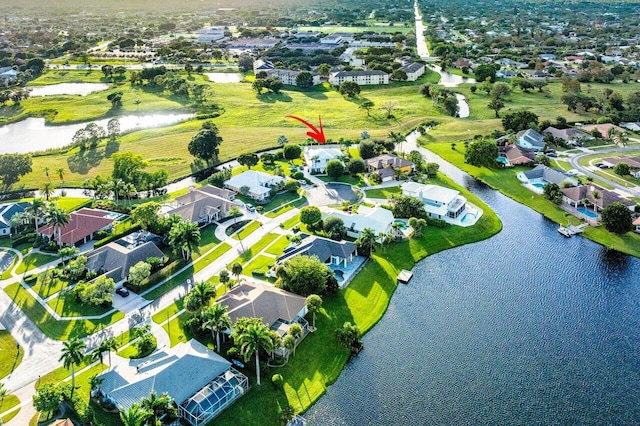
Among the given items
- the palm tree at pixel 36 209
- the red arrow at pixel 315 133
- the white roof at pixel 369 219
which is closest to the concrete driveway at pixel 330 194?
the white roof at pixel 369 219

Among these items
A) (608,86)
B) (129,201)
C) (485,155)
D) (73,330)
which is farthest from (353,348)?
(608,86)

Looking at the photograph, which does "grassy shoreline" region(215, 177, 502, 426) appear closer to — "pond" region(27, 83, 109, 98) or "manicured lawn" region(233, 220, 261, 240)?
"manicured lawn" region(233, 220, 261, 240)

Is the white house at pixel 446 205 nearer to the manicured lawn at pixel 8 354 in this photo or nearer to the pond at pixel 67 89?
the manicured lawn at pixel 8 354

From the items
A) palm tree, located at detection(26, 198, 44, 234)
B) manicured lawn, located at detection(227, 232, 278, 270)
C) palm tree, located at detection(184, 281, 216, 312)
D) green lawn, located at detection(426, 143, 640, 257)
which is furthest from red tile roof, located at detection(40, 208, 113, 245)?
green lawn, located at detection(426, 143, 640, 257)

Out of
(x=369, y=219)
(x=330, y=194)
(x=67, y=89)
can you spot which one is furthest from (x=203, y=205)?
(x=67, y=89)

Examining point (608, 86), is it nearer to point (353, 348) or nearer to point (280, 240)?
point (280, 240)

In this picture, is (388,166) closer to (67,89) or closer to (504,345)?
(504,345)
